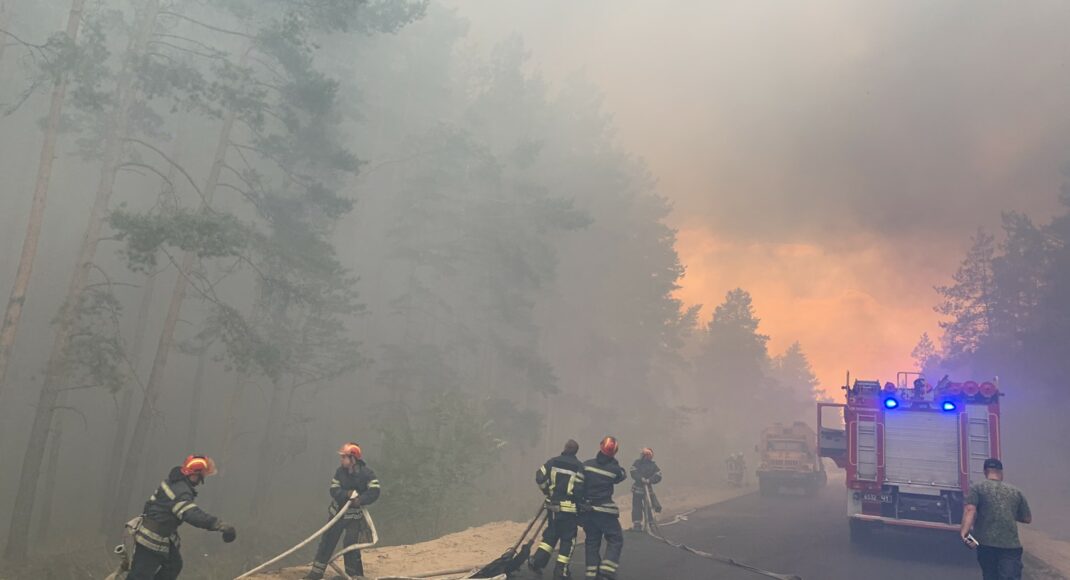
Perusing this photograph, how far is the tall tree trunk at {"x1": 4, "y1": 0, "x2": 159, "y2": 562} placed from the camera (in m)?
12.8

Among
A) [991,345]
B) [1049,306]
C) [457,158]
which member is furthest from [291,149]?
[991,345]

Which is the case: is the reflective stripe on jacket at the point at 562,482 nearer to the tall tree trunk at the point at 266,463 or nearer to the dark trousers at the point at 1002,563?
the dark trousers at the point at 1002,563

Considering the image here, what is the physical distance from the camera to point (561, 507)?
8.71 meters

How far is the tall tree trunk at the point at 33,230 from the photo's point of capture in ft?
39.0

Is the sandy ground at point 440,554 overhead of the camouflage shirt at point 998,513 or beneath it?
beneath

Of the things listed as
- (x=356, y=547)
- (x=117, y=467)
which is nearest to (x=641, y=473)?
(x=356, y=547)

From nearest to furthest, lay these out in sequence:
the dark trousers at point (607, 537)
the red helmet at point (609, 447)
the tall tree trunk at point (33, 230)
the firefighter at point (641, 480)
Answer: the dark trousers at point (607, 537) < the red helmet at point (609, 447) < the tall tree trunk at point (33, 230) < the firefighter at point (641, 480)

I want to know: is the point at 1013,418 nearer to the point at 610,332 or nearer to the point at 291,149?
the point at 610,332

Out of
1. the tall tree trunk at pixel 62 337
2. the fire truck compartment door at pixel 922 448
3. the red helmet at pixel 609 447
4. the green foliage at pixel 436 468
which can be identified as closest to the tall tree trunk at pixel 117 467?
the tall tree trunk at pixel 62 337

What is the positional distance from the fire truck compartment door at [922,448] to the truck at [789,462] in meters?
14.2

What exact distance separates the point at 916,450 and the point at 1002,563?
674cm

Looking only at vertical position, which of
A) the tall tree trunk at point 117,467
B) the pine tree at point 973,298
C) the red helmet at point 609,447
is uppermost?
the pine tree at point 973,298

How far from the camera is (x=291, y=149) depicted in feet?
55.9

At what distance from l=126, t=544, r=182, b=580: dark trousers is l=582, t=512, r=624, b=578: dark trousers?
4620 mm
